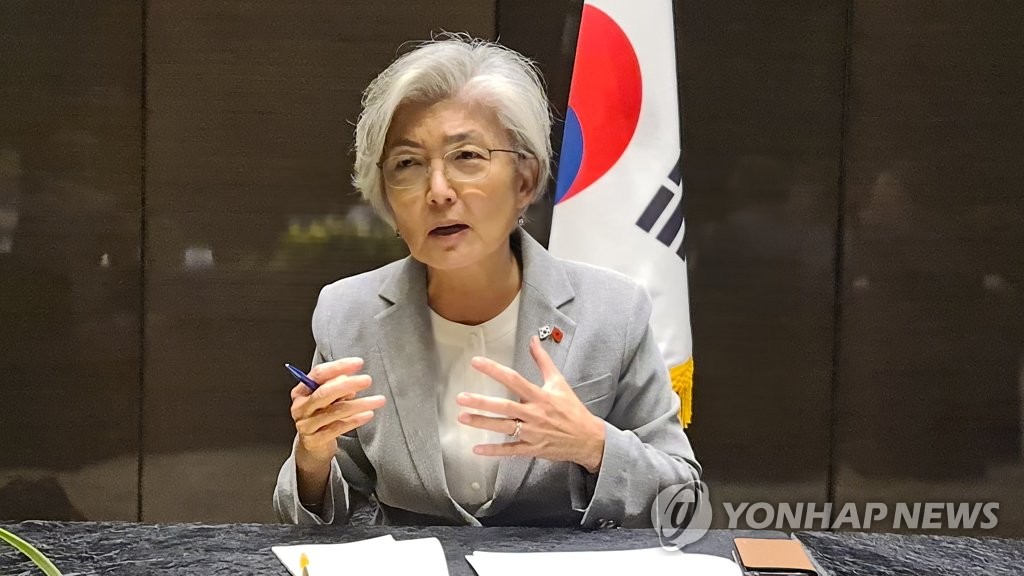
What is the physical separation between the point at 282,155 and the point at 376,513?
1791mm

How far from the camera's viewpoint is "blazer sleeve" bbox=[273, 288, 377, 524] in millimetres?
1478

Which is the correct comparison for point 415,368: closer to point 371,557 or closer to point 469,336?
point 469,336

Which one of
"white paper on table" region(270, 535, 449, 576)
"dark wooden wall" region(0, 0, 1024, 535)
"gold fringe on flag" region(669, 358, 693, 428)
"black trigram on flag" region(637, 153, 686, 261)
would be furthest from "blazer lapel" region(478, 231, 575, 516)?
"dark wooden wall" region(0, 0, 1024, 535)

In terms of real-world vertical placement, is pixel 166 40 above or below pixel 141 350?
above

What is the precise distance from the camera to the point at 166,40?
3.02m

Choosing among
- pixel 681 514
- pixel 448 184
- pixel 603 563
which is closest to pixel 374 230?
pixel 448 184

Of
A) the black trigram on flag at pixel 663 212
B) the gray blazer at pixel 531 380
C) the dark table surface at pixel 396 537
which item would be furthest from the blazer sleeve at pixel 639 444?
the black trigram on flag at pixel 663 212

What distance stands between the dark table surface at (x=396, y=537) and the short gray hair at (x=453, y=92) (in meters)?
0.68

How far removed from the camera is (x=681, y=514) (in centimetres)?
141

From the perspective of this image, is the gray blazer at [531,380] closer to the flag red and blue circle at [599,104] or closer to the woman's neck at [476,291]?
the woman's neck at [476,291]

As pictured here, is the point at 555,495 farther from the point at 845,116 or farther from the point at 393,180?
the point at 845,116

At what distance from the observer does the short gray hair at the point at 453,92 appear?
1580mm

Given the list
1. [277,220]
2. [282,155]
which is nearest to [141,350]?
[277,220]

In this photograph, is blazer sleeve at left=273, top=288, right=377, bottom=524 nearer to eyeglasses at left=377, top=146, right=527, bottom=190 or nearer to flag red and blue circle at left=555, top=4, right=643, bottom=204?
eyeglasses at left=377, top=146, right=527, bottom=190
